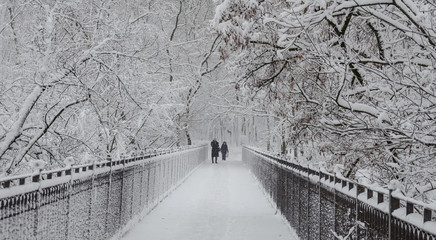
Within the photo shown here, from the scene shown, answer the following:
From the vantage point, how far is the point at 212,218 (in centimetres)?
1122

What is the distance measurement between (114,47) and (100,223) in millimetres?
→ 4025

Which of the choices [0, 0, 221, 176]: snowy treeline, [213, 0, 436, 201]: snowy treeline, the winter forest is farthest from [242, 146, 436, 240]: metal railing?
[0, 0, 221, 176]: snowy treeline

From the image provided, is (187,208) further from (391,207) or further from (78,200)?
(391,207)

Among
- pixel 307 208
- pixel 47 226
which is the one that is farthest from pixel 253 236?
pixel 47 226

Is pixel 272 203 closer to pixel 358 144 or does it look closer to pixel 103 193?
pixel 358 144

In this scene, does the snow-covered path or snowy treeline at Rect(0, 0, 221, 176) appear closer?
snowy treeline at Rect(0, 0, 221, 176)

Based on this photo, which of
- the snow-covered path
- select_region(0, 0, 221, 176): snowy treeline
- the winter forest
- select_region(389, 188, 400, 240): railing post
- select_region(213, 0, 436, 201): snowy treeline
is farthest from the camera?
the snow-covered path

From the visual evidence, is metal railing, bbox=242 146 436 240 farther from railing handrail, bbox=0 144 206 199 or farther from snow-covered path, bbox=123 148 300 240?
railing handrail, bbox=0 144 206 199

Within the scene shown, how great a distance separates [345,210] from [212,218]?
6.05m

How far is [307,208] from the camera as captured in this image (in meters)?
8.01

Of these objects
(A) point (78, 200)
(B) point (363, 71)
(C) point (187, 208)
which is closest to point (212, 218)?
(C) point (187, 208)

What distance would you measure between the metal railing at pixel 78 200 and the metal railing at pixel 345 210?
290 centimetres

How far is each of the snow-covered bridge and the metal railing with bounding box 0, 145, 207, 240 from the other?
0.03 ft

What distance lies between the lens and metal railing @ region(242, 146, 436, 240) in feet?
11.4
